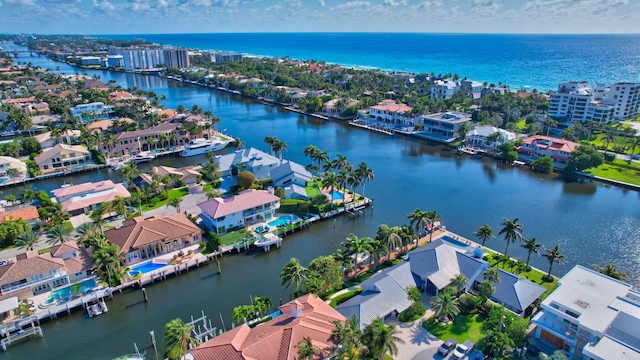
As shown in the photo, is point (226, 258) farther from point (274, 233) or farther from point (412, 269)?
point (412, 269)

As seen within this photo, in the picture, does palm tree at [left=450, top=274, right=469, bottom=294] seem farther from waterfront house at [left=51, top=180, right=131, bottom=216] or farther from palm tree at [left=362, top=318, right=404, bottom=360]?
waterfront house at [left=51, top=180, right=131, bottom=216]

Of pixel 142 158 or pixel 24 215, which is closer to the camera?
pixel 24 215

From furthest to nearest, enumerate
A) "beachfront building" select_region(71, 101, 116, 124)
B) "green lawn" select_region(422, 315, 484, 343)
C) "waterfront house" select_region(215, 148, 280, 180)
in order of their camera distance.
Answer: "beachfront building" select_region(71, 101, 116, 124) < "waterfront house" select_region(215, 148, 280, 180) < "green lawn" select_region(422, 315, 484, 343)

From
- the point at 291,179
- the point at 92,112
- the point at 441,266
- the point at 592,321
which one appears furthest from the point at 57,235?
the point at 92,112

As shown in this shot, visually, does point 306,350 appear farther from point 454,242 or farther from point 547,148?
point 547,148

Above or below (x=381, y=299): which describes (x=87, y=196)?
above

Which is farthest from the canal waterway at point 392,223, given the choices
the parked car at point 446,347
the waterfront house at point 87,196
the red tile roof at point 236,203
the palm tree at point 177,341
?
the parked car at point 446,347

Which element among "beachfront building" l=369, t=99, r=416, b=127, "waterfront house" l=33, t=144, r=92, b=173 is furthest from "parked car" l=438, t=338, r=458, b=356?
"beachfront building" l=369, t=99, r=416, b=127
